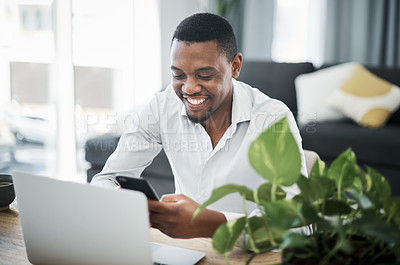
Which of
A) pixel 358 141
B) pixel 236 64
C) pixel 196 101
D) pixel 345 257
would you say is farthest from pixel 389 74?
pixel 345 257

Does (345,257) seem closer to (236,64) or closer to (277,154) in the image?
(277,154)

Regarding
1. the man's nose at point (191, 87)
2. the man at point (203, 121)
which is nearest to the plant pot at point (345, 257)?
the man at point (203, 121)

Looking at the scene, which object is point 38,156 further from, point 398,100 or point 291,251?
point 291,251

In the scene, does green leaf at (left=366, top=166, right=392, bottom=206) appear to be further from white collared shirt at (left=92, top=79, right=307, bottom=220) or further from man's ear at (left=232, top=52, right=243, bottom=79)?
man's ear at (left=232, top=52, right=243, bottom=79)

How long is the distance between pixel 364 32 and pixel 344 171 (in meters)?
3.89

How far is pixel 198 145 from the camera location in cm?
163

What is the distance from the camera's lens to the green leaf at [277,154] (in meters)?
0.70

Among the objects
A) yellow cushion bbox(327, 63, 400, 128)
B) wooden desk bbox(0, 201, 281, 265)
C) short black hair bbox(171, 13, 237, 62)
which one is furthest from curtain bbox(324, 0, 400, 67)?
wooden desk bbox(0, 201, 281, 265)

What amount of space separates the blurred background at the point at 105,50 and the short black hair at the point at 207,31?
1.45m

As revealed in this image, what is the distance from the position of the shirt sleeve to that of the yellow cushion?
197cm

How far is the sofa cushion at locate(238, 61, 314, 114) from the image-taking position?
142 inches

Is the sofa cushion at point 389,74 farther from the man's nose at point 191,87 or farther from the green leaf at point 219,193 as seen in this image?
the green leaf at point 219,193

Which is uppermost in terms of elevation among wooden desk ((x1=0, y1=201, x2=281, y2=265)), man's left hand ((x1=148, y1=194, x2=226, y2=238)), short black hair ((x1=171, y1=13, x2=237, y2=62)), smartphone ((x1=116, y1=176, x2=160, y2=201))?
short black hair ((x1=171, y1=13, x2=237, y2=62))

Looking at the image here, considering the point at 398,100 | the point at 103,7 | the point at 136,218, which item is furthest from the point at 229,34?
the point at 103,7
